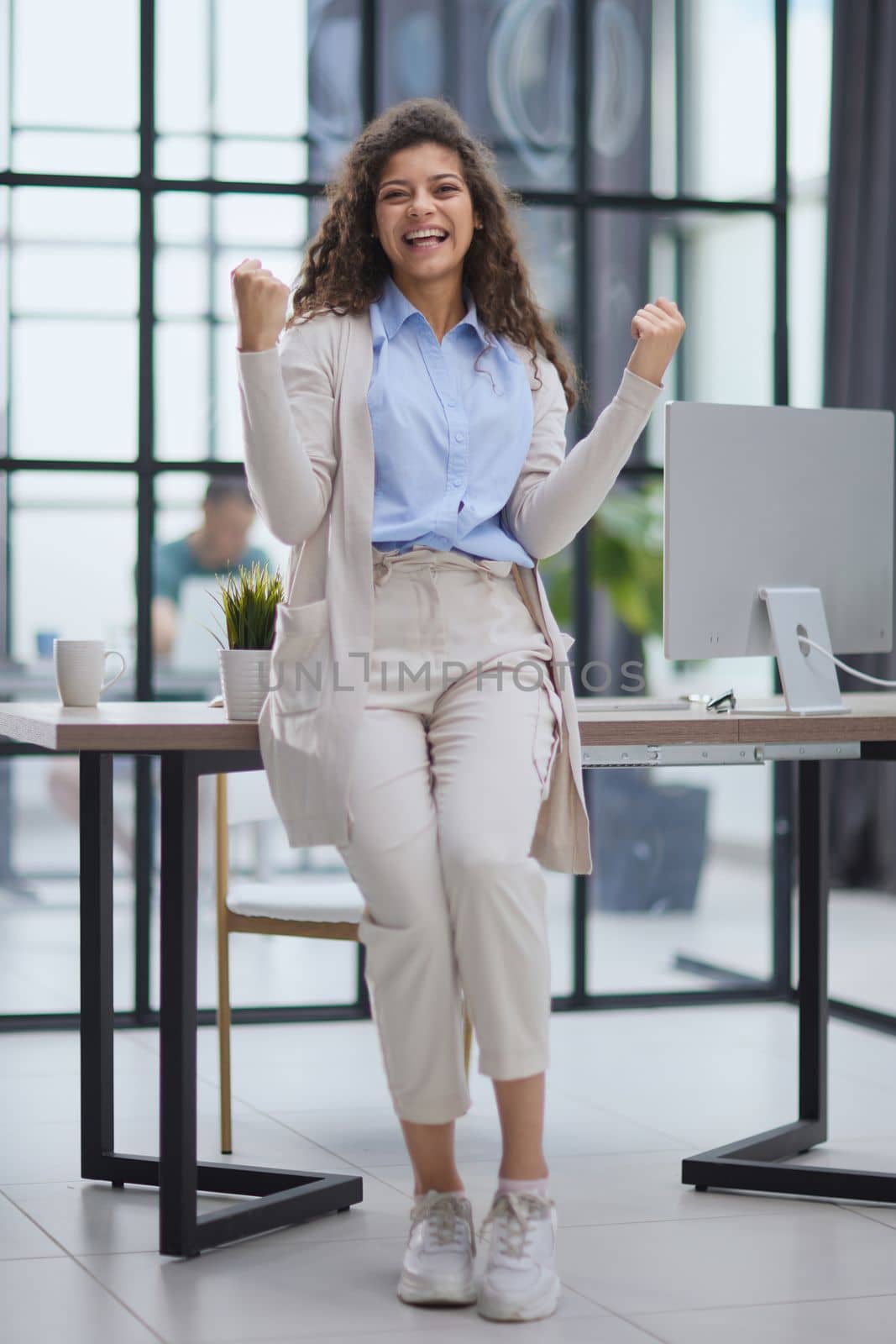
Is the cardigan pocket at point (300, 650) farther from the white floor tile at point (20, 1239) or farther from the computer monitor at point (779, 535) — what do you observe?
the white floor tile at point (20, 1239)

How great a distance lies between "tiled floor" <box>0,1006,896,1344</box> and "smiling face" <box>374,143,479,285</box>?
1.31 meters

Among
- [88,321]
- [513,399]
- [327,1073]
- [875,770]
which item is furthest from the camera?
[875,770]

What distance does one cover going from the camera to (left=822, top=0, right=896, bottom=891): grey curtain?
4.23 m

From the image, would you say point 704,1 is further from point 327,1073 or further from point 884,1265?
point 884,1265

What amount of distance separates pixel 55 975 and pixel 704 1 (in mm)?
2592

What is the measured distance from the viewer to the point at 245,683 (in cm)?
233

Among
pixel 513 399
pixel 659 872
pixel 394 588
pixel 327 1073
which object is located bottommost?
pixel 327 1073

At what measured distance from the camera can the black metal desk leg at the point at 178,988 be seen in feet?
7.39

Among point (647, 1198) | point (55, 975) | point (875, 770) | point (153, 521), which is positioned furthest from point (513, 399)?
point (875, 770)

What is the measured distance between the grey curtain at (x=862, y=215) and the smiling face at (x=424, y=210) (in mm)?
1975

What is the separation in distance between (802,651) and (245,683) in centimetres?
89

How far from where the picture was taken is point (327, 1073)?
3.42m

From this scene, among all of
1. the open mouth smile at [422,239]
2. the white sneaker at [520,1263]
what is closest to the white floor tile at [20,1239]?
the white sneaker at [520,1263]

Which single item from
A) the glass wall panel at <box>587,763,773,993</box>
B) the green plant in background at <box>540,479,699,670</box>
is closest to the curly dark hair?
the green plant in background at <box>540,479,699,670</box>
